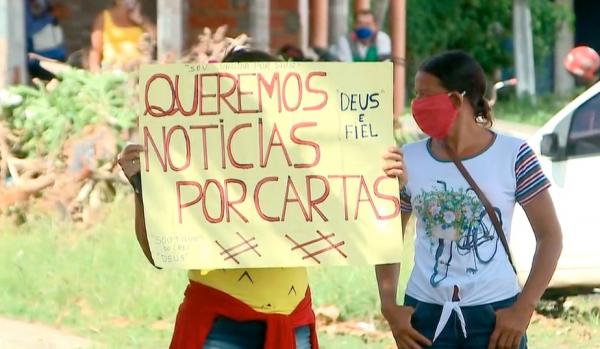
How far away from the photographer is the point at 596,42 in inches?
1437

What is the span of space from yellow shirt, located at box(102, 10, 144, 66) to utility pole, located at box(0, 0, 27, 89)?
2.44ft

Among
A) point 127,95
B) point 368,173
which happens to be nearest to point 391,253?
point 368,173

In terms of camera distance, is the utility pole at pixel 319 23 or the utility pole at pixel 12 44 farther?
the utility pole at pixel 319 23

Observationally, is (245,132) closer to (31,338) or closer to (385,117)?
(385,117)

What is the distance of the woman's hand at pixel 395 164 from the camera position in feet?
14.9

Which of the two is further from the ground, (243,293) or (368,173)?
(368,173)

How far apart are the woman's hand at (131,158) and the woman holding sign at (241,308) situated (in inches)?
2.3

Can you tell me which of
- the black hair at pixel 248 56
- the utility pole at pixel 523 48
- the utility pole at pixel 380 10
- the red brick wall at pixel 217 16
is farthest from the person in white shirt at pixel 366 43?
the black hair at pixel 248 56

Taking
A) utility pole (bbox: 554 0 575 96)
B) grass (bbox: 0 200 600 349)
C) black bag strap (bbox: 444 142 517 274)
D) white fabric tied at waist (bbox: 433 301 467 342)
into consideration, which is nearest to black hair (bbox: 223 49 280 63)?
black bag strap (bbox: 444 142 517 274)

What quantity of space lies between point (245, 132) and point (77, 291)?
480 centimetres

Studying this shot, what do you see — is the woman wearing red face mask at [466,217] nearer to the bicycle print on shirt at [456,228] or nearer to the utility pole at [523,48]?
the bicycle print on shirt at [456,228]

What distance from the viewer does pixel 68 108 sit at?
Answer: 11.7m

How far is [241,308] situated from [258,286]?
89 millimetres

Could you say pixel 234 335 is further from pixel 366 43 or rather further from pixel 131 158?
pixel 366 43
